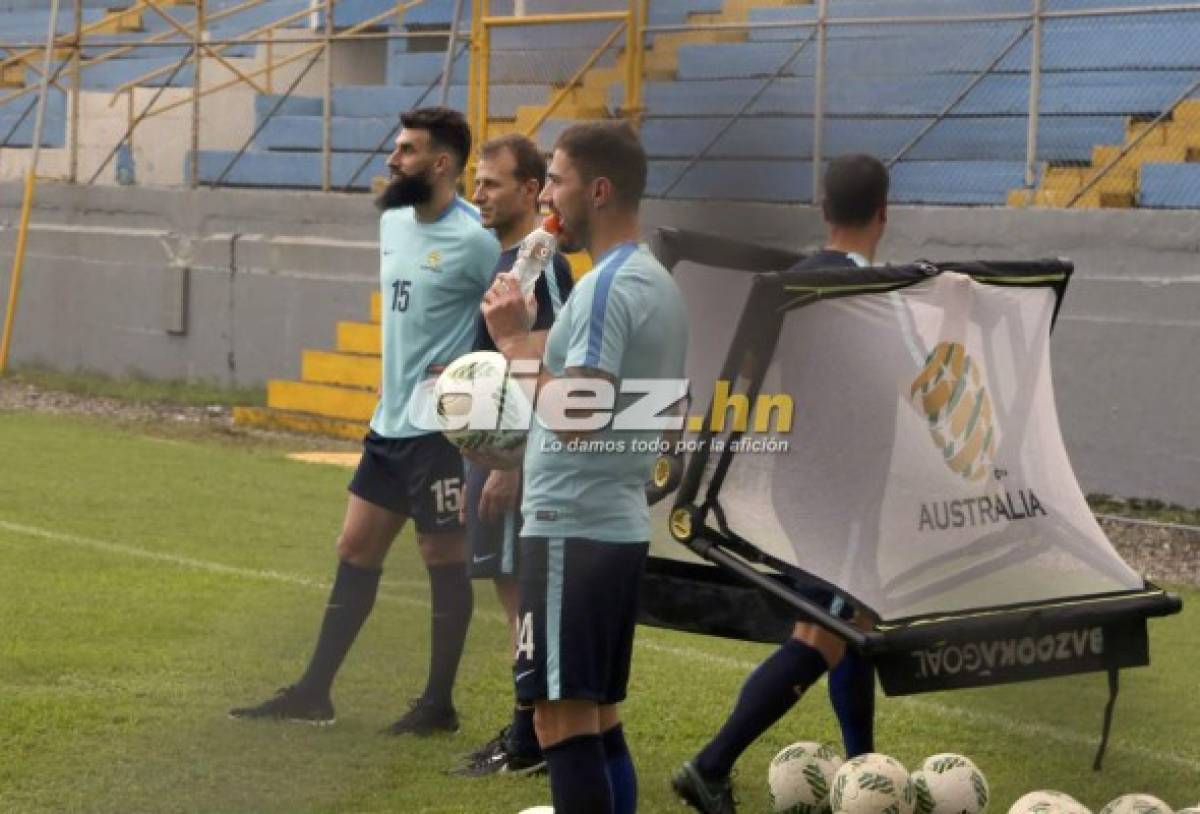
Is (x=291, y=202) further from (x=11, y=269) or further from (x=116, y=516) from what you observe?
(x=116, y=516)

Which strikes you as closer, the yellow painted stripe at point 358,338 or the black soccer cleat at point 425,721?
the black soccer cleat at point 425,721

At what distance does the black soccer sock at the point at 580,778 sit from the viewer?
17.1ft

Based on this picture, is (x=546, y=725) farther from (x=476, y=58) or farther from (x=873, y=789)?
(x=476, y=58)

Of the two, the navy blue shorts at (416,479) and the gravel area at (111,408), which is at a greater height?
the navy blue shorts at (416,479)

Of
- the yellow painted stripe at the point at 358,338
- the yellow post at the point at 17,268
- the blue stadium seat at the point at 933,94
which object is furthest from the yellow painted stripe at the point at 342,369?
the yellow post at the point at 17,268

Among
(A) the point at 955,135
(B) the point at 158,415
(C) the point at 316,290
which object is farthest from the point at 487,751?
(C) the point at 316,290

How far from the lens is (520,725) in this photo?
6.82m

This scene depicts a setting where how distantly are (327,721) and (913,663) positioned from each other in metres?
2.43

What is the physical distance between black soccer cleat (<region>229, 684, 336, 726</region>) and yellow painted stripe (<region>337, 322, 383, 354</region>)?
10171 millimetres

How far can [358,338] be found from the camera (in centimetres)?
1784

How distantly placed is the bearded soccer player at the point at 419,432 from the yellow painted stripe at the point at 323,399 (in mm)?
9235

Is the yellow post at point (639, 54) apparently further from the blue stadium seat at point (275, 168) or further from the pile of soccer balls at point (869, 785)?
the pile of soccer balls at point (869, 785)

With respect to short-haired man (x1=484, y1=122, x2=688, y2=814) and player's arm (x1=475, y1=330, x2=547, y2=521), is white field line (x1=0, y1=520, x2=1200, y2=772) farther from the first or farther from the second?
short-haired man (x1=484, y1=122, x2=688, y2=814)

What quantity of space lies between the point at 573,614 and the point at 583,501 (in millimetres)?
268
